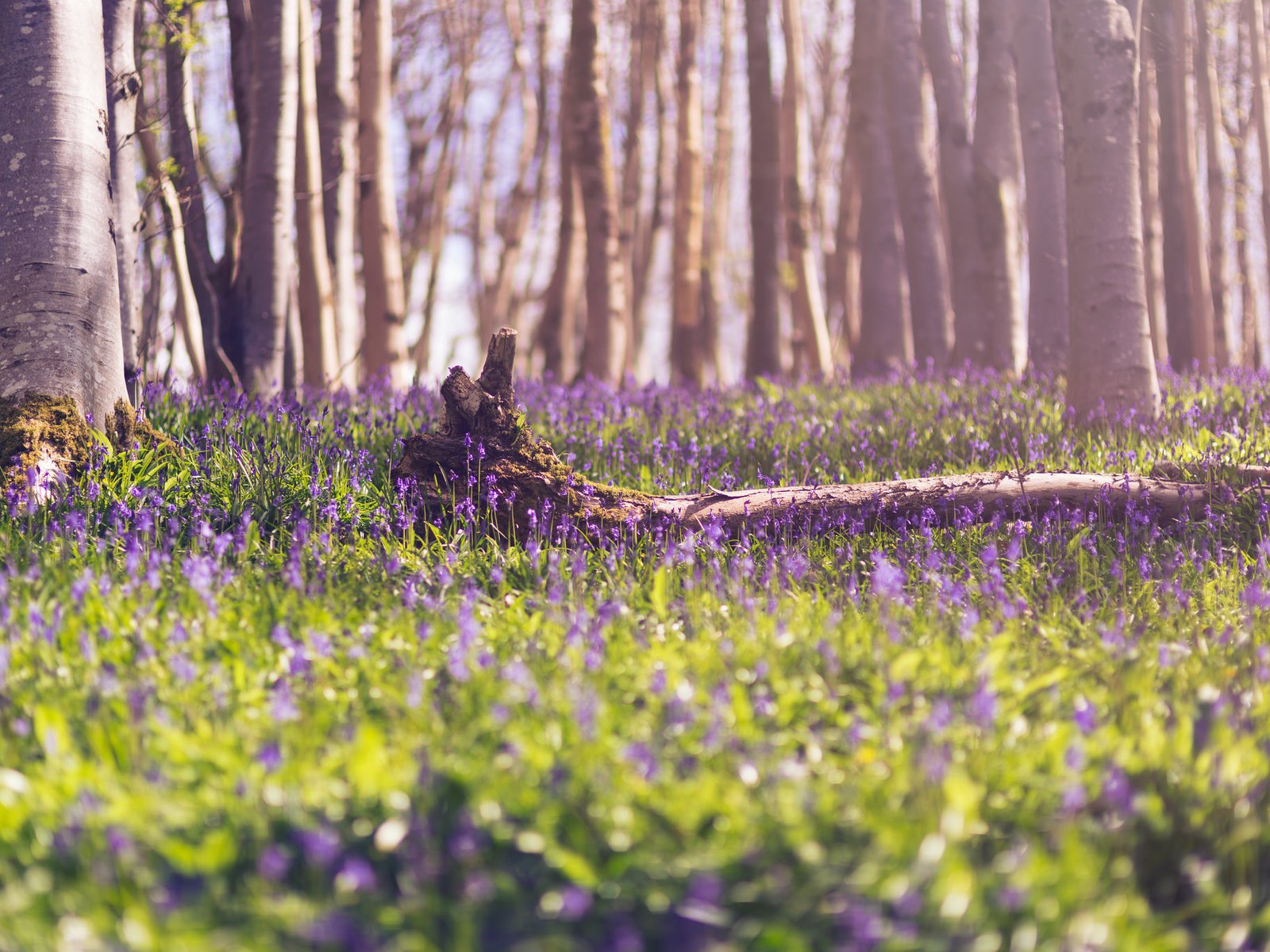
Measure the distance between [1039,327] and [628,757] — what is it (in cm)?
874

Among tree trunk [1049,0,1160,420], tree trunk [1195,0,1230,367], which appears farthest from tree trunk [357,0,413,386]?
tree trunk [1195,0,1230,367]

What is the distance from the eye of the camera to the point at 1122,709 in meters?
2.69

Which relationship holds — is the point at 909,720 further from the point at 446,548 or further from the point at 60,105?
the point at 60,105

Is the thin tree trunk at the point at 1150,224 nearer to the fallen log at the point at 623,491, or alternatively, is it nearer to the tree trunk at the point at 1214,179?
the tree trunk at the point at 1214,179

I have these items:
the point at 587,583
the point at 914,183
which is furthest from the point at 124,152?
the point at 914,183

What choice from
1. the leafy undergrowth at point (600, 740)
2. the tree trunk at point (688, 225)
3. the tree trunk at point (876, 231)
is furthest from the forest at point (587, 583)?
the tree trunk at point (688, 225)

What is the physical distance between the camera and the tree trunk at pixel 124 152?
5992mm

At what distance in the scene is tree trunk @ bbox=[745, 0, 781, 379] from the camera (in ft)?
38.8

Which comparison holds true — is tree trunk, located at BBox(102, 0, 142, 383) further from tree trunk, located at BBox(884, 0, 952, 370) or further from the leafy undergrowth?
tree trunk, located at BBox(884, 0, 952, 370)

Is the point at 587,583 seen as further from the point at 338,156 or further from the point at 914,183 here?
the point at 914,183

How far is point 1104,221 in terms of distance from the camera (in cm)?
695

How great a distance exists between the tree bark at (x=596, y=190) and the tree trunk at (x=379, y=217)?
2.04 m

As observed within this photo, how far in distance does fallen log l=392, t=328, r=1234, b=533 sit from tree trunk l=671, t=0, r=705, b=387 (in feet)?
25.5

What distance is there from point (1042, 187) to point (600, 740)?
31.3ft
